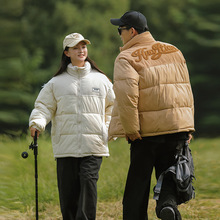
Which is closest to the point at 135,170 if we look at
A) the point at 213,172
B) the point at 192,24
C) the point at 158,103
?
the point at 158,103

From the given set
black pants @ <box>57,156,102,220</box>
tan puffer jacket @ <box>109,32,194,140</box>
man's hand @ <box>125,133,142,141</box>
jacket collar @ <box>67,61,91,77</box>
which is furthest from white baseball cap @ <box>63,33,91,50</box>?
man's hand @ <box>125,133,142,141</box>

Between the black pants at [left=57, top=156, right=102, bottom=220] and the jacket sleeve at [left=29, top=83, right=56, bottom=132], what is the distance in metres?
0.37

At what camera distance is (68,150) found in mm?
4223

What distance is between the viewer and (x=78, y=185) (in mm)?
4281

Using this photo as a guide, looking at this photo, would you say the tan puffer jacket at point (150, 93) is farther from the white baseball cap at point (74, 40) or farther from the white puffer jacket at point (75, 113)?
the white baseball cap at point (74, 40)

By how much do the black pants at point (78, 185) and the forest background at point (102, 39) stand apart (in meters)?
5.11

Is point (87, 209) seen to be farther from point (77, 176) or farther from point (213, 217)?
point (213, 217)

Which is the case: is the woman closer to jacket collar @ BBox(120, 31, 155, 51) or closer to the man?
the man

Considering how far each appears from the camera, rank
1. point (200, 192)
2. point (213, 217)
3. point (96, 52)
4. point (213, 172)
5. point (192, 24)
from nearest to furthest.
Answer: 1. point (213, 217)
2. point (200, 192)
3. point (213, 172)
4. point (192, 24)
5. point (96, 52)

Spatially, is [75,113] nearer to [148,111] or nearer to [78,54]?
[78,54]

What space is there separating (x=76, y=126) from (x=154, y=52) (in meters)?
1.07

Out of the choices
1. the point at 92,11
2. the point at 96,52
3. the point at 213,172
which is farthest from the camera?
the point at 92,11

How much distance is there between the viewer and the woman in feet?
13.8

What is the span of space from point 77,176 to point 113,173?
2392mm
